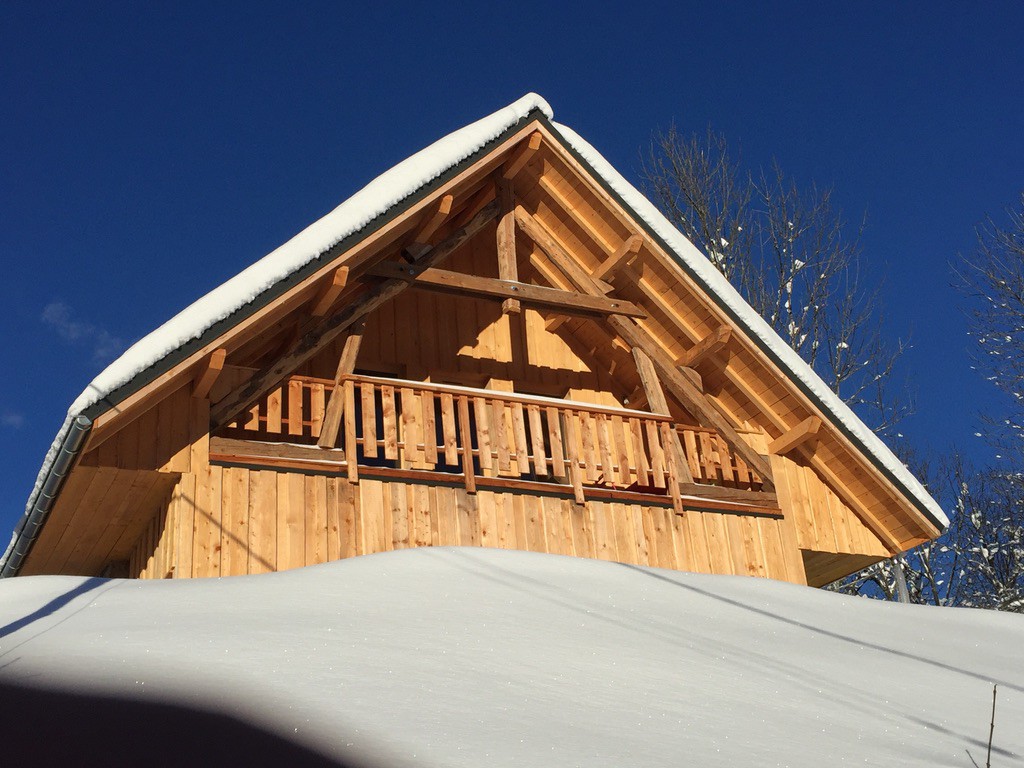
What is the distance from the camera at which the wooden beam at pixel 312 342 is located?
8.32m

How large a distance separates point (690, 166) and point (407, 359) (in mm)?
9277

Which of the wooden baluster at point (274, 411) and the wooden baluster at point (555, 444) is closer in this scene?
the wooden baluster at point (274, 411)

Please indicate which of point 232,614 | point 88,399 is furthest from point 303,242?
point 232,614

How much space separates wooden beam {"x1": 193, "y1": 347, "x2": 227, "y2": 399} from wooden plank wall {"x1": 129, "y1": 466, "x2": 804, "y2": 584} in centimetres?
64

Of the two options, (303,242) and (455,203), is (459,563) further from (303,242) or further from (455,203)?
(455,203)

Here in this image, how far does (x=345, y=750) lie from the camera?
117 inches

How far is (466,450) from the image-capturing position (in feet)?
29.3

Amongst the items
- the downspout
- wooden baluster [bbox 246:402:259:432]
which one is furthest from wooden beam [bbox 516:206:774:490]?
the downspout

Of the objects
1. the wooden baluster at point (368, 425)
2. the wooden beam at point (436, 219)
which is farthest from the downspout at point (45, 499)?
the wooden beam at point (436, 219)

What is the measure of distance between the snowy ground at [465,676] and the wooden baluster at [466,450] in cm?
223

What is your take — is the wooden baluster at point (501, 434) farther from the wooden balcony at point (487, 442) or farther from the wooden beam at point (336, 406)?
the wooden beam at point (336, 406)

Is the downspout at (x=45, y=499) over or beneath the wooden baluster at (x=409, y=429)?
beneath

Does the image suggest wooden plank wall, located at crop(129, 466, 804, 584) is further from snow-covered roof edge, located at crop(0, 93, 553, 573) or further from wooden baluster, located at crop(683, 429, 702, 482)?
snow-covered roof edge, located at crop(0, 93, 553, 573)

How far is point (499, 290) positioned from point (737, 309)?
2.30 meters
